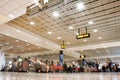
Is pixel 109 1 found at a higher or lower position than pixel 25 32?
higher

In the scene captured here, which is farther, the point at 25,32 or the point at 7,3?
the point at 25,32

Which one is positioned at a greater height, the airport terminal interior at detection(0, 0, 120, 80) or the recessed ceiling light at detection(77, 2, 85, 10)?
the recessed ceiling light at detection(77, 2, 85, 10)

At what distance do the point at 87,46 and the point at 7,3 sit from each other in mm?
13137

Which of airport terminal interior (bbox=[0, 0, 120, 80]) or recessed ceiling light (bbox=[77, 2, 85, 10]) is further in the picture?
recessed ceiling light (bbox=[77, 2, 85, 10])

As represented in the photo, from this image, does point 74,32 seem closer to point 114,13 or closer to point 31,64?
point 114,13

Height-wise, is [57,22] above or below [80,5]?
below

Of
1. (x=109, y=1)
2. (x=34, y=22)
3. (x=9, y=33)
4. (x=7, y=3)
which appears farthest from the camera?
(x=9, y=33)

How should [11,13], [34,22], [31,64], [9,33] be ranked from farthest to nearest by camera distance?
1. [31,64]
2. [9,33]
3. [34,22]
4. [11,13]

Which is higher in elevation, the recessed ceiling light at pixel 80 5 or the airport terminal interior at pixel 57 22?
the recessed ceiling light at pixel 80 5

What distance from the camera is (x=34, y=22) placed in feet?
37.5

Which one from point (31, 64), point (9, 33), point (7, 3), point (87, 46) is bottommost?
point (31, 64)

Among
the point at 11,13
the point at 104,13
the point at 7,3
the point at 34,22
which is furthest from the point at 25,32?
the point at 104,13

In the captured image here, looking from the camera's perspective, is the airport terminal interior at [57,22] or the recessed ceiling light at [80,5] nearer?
the airport terminal interior at [57,22]

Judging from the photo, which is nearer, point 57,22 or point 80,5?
point 80,5
